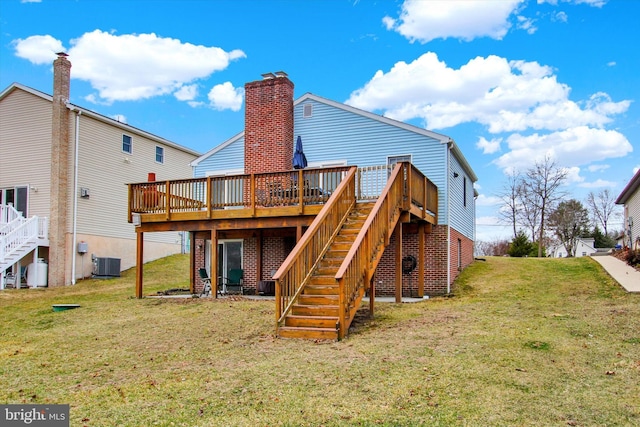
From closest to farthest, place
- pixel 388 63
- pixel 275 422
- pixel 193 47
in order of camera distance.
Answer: pixel 275 422 → pixel 388 63 → pixel 193 47

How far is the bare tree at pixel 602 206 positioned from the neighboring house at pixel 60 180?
4373cm

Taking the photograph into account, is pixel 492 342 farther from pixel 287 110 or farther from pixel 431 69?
pixel 431 69

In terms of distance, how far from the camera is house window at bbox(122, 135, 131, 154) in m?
25.0

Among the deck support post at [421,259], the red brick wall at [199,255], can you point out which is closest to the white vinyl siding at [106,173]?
the red brick wall at [199,255]

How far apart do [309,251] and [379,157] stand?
278 inches

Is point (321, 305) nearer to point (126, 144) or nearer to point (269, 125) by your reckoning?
point (269, 125)

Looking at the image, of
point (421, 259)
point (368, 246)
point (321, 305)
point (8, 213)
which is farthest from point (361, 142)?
point (8, 213)

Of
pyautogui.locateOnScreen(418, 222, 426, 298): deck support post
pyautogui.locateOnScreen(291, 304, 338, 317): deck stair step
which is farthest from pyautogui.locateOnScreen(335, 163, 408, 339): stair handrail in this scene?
pyautogui.locateOnScreen(418, 222, 426, 298): deck support post

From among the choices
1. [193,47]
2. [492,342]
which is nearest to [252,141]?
[492,342]

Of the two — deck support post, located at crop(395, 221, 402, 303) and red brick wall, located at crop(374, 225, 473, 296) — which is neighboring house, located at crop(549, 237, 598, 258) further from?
deck support post, located at crop(395, 221, 402, 303)

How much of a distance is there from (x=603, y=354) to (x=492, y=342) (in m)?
1.49

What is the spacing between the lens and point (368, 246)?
10.8m

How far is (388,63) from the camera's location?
20.9m

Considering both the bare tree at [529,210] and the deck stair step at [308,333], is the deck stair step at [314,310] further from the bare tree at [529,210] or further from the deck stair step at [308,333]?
the bare tree at [529,210]
